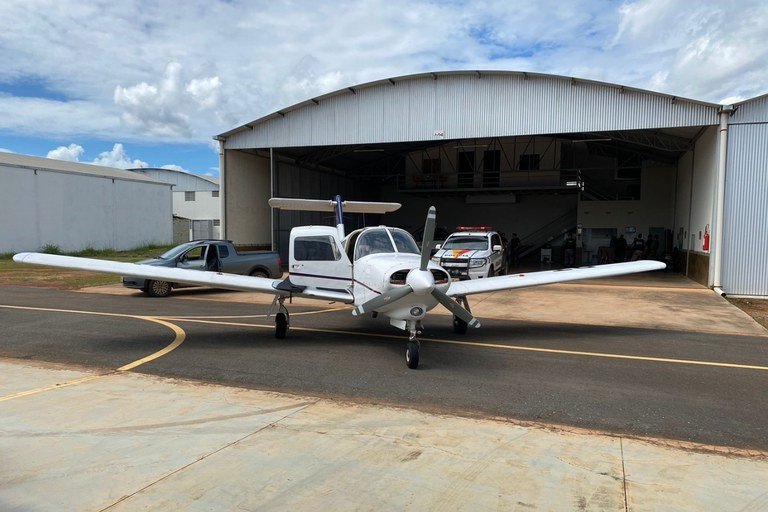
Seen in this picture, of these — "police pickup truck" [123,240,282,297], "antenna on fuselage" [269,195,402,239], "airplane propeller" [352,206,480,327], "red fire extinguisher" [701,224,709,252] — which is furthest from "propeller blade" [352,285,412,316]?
"red fire extinguisher" [701,224,709,252]

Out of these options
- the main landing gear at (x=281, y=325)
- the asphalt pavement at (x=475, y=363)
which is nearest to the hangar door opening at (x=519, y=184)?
the asphalt pavement at (x=475, y=363)

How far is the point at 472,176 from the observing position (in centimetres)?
3491

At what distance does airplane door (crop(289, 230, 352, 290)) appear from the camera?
8.91 metres

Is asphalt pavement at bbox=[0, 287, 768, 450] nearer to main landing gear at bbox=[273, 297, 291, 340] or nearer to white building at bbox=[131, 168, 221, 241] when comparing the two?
main landing gear at bbox=[273, 297, 291, 340]

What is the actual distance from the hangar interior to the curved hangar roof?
4cm

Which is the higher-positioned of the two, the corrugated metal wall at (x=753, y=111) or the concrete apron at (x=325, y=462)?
the corrugated metal wall at (x=753, y=111)

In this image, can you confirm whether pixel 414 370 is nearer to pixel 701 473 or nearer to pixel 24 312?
pixel 701 473

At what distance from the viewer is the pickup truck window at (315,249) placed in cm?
909

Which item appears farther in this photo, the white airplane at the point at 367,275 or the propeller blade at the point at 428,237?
the white airplane at the point at 367,275

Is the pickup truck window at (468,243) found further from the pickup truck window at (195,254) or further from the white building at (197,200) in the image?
the white building at (197,200)

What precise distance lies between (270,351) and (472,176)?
28820 millimetres

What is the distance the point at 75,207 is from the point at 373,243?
3540cm

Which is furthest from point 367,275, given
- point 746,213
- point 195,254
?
point 746,213

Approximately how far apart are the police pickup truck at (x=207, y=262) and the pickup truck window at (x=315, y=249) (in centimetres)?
747
